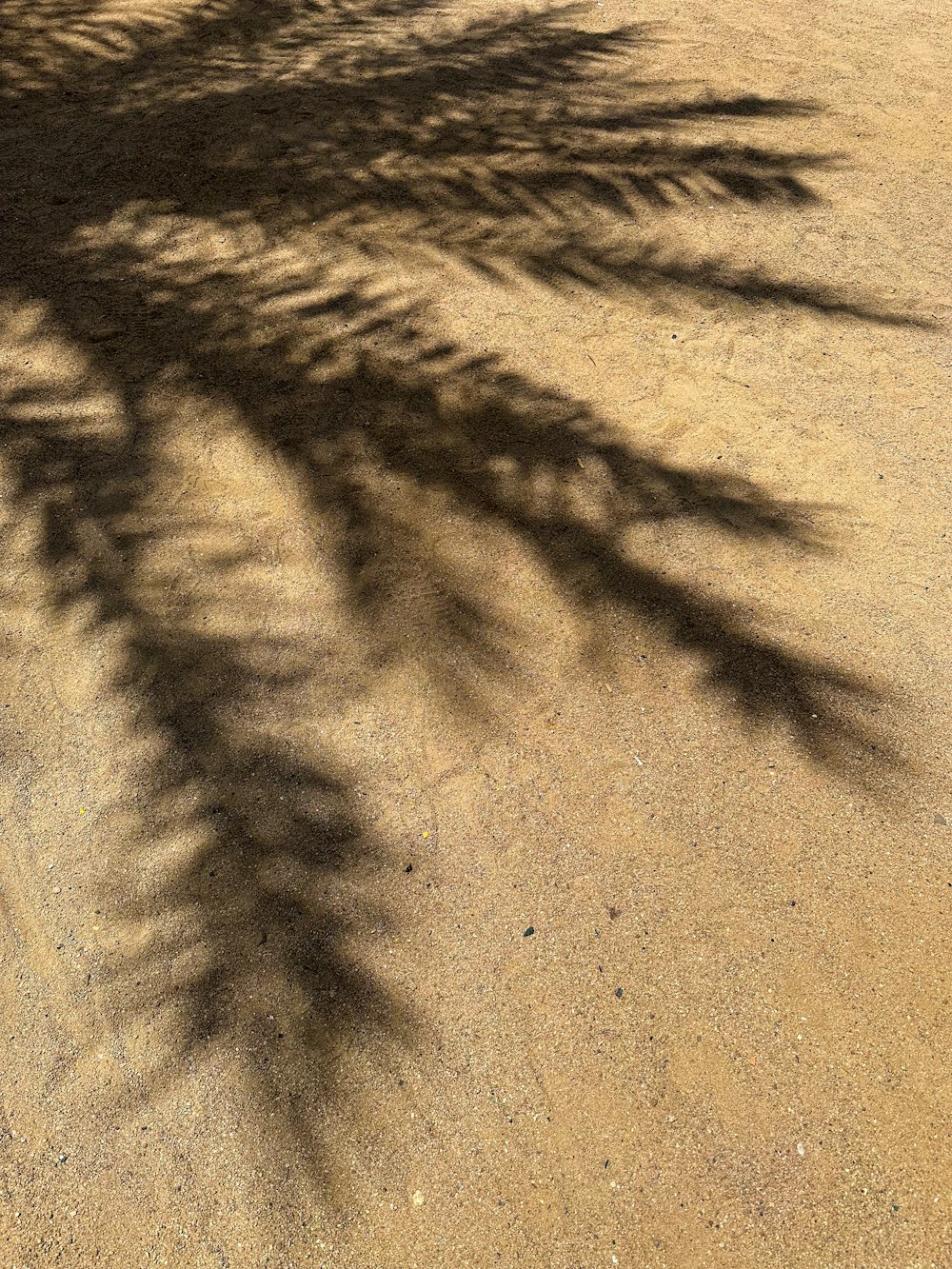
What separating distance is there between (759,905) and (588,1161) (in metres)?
0.91

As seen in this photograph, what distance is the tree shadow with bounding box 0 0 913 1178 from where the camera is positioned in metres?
3.23

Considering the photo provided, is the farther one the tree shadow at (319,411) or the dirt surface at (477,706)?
the tree shadow at (319,411)

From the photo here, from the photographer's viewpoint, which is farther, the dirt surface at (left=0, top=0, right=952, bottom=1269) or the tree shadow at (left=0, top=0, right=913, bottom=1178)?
the tree shadow at (left=0, top=0, right=913, bottom=1178)

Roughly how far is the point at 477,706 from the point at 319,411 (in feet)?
6.54

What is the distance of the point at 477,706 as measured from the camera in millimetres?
3607

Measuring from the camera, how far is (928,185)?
6438 mm

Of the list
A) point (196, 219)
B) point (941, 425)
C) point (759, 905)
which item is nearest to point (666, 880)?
point (759, 905)

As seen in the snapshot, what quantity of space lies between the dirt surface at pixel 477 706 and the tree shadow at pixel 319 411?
23mm

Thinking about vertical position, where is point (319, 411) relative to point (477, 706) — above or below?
above

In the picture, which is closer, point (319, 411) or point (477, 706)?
point (477, 706)

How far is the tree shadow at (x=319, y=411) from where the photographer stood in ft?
10.6

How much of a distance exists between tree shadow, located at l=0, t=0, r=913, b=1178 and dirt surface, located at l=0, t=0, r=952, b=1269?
2 cm

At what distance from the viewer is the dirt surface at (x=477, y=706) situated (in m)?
2.61

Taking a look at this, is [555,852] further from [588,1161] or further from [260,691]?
[260,691]
